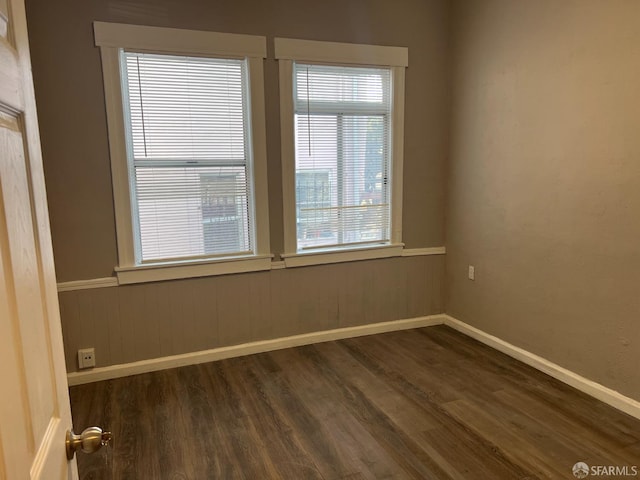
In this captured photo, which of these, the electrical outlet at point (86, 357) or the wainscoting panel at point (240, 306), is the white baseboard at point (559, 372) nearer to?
the wainscoting panel at point (240, 306)

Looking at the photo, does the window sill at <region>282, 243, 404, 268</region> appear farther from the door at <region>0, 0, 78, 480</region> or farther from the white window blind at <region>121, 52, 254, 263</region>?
the door at <region>0, 0, 78, 480</region>

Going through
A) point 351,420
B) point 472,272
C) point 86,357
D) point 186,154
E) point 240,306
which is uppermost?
point 186,154

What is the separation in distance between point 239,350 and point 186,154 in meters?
1.54

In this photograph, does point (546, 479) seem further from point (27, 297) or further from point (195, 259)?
point (195, 259)

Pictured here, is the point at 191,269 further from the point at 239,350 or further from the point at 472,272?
the point at 472,272

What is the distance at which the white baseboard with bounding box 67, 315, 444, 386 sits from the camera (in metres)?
3.08

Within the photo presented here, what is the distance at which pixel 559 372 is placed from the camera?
2963 mm

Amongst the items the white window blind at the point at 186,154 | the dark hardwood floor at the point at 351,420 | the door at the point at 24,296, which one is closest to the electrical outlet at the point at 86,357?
the dark hardwood floor at the point at 351,420

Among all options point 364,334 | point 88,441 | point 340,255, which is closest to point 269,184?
point 340,255

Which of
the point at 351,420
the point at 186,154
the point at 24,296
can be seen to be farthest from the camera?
the point at 186,154

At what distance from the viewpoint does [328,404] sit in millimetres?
2730

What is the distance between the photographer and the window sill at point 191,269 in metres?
3.06

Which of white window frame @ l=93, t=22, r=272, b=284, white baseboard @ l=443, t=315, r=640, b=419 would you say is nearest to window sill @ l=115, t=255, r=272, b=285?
white window frame @ l=93, t=22, r=272, b=284

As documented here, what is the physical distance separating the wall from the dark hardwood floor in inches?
13.5
